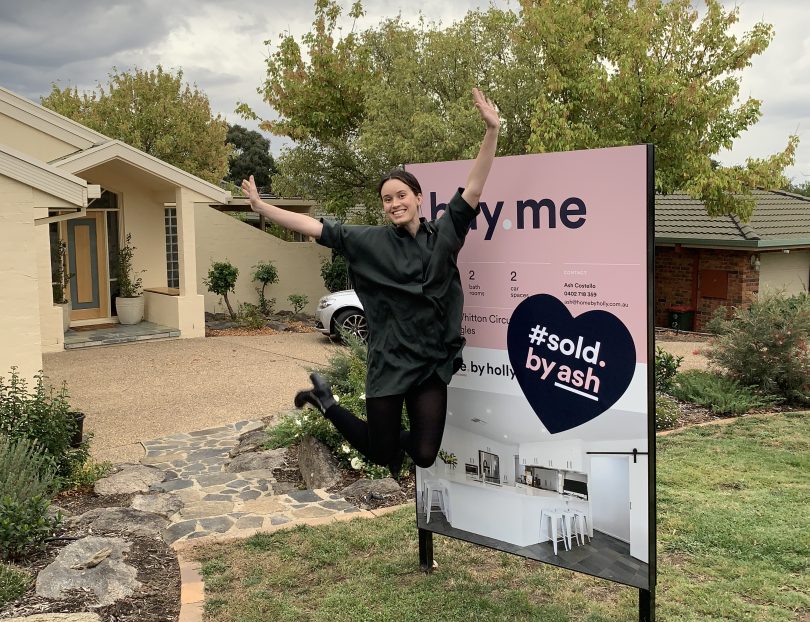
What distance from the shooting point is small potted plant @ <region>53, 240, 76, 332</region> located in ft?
50.6

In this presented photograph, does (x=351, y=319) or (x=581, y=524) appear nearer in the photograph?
(x=581, y=524)

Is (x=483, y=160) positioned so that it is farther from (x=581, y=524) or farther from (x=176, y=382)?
(x=176, y=382)

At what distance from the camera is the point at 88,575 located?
4.43 metres

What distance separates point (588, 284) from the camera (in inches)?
142

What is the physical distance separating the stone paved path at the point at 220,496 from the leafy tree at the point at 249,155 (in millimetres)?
51065

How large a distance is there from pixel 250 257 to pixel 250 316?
2.27m

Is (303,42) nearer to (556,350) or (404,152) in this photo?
(404,152)

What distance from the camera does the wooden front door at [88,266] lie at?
16.5 metres

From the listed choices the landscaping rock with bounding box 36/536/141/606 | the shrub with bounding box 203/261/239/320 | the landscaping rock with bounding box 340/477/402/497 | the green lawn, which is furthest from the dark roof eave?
the landscaping rock with bounding box 36/536/141/606

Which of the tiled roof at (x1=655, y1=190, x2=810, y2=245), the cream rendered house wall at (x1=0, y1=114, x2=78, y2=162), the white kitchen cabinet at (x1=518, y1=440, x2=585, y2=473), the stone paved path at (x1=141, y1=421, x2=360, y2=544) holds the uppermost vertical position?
the cream rendered house wall at (x1=0, y1=114, x2=78, y2=162)

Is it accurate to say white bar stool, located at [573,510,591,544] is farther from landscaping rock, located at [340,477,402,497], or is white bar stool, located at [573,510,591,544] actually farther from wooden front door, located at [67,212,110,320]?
wooden front door, located at [67,212,110,320]

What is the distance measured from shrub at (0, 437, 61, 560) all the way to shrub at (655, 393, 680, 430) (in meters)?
5.93

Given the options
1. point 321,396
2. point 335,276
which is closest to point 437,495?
point 321,396

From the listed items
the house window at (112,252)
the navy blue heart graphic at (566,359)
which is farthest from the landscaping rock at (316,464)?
the house window at (112,252)
